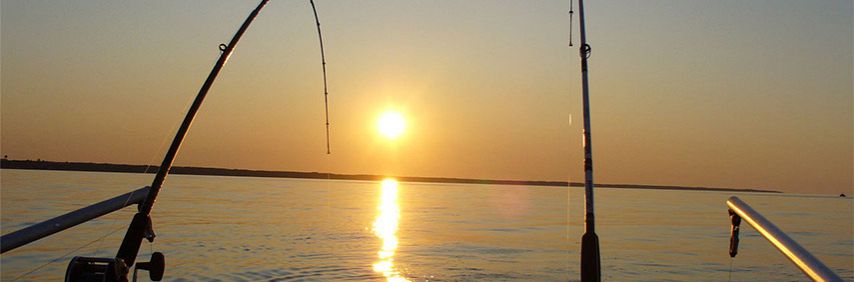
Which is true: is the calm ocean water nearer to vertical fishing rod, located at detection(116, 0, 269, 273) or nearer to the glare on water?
the glare on water

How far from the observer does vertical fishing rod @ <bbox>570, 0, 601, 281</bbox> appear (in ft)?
21.8

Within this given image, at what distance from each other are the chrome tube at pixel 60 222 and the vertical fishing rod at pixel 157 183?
0.15 m

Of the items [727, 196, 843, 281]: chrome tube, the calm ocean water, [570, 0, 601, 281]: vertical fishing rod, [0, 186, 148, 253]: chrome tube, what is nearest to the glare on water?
the calm ocean water

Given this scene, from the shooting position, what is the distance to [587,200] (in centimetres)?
735

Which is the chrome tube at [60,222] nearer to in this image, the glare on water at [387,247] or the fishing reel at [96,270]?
the fishing reel at [96,270]

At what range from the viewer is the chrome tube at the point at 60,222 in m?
5.48

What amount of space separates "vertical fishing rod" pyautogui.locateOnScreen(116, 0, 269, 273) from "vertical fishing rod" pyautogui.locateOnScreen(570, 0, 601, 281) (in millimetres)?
3418

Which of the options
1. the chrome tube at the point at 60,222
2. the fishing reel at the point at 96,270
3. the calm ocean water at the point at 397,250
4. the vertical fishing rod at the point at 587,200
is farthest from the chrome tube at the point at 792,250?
the calm ocean water at the point at 397,250

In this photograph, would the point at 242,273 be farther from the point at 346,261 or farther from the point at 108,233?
the point at 108,233

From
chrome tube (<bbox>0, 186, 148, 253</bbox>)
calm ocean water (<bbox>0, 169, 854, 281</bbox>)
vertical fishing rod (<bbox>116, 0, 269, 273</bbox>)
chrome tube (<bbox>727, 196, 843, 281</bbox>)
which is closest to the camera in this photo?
chrome tube (<bbox>727, 196, 843, 281</bbox>)

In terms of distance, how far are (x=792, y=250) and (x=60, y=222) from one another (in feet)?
15.8

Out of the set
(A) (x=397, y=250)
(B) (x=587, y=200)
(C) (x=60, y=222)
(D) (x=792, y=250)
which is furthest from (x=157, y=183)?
(A) (x=397, y=250)

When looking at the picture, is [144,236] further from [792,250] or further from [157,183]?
[792,250]

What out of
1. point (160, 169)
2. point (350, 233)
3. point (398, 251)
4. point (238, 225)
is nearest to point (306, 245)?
point (398, 251)
